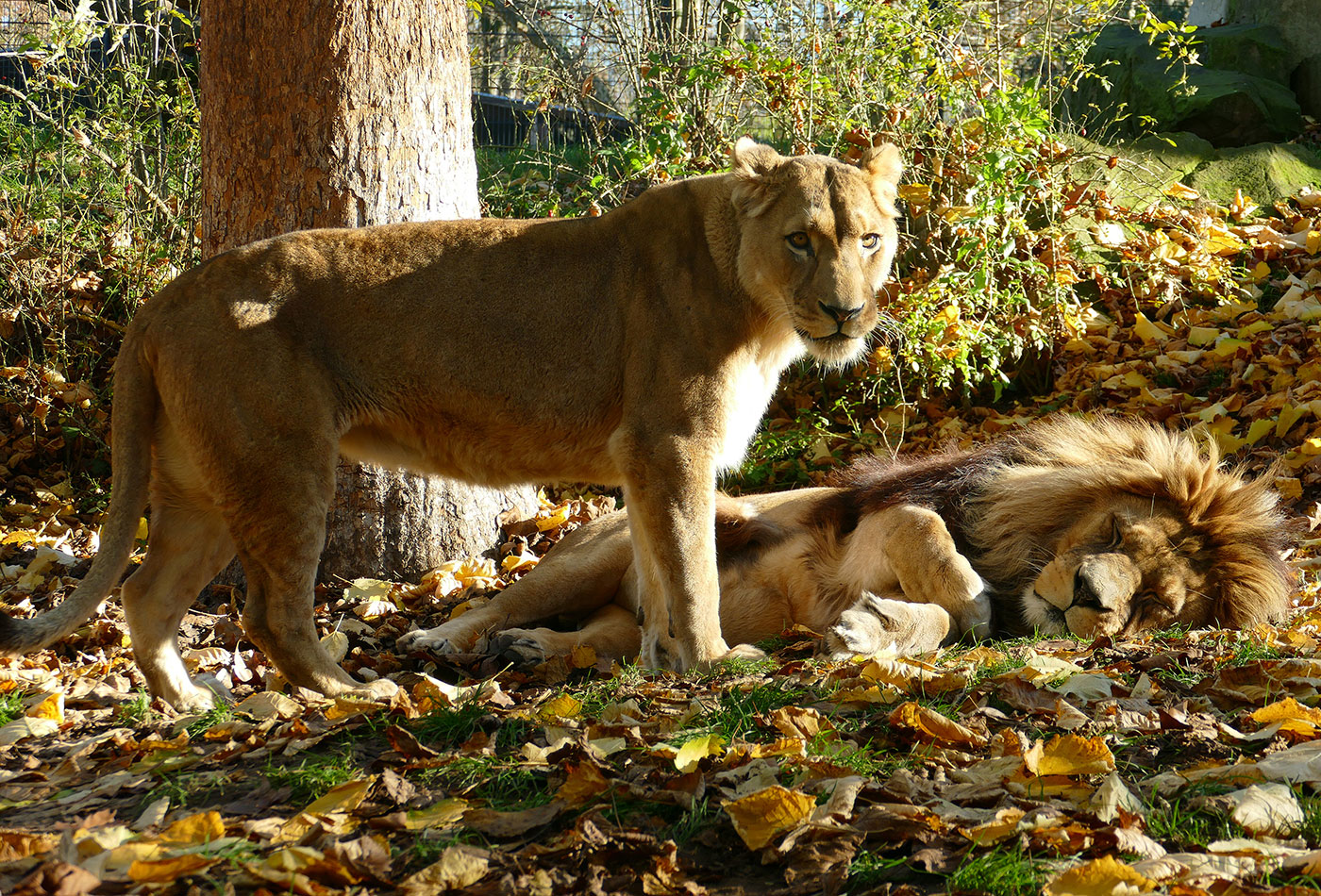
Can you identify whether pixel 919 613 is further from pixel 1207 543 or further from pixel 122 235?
pixel 122 235

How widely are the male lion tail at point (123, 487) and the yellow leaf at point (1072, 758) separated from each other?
320cm

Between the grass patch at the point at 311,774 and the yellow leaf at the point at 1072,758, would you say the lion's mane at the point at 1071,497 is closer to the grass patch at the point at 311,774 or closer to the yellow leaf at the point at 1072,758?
the yellow leaf at the point at 1072,758

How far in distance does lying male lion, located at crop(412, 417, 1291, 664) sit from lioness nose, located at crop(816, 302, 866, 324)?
3.86 feet

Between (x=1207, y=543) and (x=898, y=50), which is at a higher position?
(x=898, y=50)

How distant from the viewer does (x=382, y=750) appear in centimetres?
346

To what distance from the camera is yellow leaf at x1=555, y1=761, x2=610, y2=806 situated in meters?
2.95

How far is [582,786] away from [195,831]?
942 millimetres

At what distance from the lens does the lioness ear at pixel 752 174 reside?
462cm

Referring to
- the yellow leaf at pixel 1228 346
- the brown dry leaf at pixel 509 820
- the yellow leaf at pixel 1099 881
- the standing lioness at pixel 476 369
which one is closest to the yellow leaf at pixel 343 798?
the brown dry leaf at pixel 509 820

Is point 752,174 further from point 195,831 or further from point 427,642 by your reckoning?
point 195,831

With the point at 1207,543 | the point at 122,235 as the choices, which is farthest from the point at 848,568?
the point at 122,235

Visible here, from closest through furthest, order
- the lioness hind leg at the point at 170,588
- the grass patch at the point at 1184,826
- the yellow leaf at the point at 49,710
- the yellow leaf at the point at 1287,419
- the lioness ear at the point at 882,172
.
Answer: the grass patch at the point at 1184,826
the yellow leaf at the point at 49,710
the lioness hind leg at the point at 170,588
the lioness ear at the point at 882,172
the yellow leaf at the point at 1287,419

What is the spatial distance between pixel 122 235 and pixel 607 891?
25.0 ft

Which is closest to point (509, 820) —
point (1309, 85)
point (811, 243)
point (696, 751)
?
point (696, 751)
